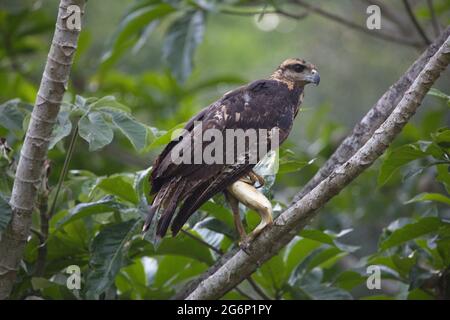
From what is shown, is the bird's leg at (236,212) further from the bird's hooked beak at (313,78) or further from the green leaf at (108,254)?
the bird's hooked beak at (313,78)

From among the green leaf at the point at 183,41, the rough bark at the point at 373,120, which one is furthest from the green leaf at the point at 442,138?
the green leaf at the point at 183,41

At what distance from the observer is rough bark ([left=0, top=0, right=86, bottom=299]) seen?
3.21 meters

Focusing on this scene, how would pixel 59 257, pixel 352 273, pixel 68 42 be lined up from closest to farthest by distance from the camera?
pixel 68 42 < pixel 59 257 < pixel 352 273

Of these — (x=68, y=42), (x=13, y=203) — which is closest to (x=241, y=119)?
(x=68, y=42)

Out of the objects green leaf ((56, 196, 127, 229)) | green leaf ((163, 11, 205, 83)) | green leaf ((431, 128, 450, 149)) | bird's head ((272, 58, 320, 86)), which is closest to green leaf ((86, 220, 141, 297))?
green leaf ((56, 196, 127, 229))

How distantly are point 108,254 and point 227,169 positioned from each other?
2.49 ft

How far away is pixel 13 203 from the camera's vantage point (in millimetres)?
3494

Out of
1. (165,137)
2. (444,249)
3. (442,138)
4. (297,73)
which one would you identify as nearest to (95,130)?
(165,137)

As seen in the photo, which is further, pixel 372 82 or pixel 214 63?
pixel 214 63

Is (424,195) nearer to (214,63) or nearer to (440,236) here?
(440,236)

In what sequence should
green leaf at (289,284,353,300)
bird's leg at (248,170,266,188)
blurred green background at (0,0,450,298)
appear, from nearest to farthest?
bird's leg at (248,170,266,188), green leaf at (289,284,353,300), blurred green background at (0,0,450,298)

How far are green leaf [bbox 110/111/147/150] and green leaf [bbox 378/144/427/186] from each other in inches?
44.1

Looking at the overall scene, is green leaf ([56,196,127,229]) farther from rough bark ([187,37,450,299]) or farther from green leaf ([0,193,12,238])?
rough bark ([187,37,450,299])
